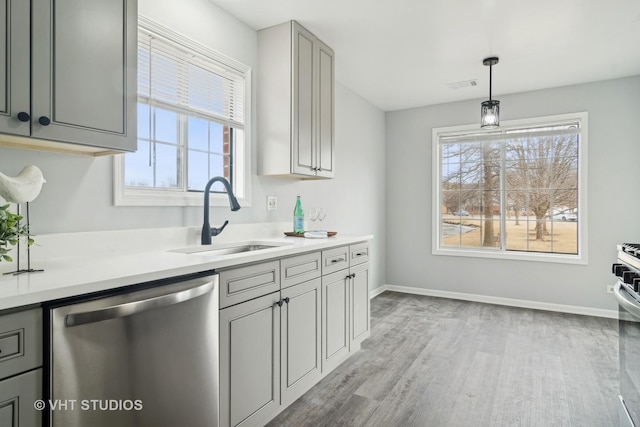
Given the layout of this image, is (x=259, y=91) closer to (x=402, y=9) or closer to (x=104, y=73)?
(x=402, y=9)

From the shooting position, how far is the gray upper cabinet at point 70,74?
1276mm

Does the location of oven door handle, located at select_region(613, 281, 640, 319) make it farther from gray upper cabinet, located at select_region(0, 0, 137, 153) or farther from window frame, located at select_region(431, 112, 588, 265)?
window frame, located at select_region(431, 112, 588, 265)

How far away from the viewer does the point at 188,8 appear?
2.27 metres

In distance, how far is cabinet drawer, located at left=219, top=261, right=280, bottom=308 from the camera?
5.49ft

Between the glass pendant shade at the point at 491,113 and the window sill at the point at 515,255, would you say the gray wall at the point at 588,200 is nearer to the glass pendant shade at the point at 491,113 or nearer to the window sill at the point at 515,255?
the window sill at the point at 515,255

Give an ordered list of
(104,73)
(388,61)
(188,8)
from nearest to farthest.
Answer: (104,73), (188,8), (388,61)

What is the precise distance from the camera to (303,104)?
2.82 metres

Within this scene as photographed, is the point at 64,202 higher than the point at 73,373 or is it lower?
higher

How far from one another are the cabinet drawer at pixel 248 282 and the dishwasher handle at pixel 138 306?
104mm

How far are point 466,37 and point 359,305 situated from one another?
2373mm

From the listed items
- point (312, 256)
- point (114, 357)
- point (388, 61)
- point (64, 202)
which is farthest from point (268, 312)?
point (388, 61)

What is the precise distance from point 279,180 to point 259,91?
731 millimetres

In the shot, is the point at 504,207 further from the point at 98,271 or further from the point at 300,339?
the point at 98,271

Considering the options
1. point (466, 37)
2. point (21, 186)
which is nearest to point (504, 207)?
point (466, 37)
